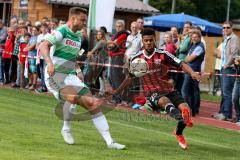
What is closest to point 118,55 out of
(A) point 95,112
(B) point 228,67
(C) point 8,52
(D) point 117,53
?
(D) point 117,53

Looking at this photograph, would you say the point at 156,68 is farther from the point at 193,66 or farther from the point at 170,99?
the point at 193,66

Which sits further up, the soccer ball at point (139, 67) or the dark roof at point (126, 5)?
the dark roof at point (126, 5)

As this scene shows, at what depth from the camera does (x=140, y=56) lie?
10.1 m

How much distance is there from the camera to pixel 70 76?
9.58 meters

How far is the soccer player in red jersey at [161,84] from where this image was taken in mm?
9762

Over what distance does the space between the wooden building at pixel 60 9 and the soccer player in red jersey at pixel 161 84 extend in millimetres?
19144

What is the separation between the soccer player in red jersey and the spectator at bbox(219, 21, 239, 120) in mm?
5149

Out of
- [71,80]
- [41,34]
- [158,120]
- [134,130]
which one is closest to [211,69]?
[41,34]

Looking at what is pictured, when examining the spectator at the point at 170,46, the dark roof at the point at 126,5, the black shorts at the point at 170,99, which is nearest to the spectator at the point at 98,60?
the spectator at the point at 170,46

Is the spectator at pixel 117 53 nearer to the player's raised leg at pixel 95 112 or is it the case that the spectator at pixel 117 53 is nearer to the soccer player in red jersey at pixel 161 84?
the soccer player in red jersey at pixel 161 84

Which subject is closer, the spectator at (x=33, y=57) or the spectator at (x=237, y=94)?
the spectator at (x=237, y=94)

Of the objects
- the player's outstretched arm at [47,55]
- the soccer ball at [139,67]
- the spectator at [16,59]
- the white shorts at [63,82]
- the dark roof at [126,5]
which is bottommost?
the spectator at [16,59]

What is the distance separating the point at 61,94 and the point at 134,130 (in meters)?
2.51

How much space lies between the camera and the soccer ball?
10047 mm
